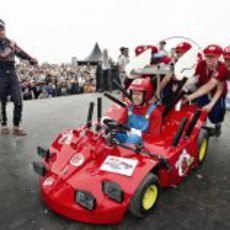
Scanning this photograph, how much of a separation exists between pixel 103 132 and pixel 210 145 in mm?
2375

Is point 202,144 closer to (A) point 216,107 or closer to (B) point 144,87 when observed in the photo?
(A) point 216,107

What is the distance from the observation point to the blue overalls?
10.3 ft

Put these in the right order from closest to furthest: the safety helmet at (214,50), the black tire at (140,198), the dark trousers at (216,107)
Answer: the black tire at (140,198), the safety helmet at (214,50), the dark trousers at (216,107)

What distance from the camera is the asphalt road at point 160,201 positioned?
2.73m

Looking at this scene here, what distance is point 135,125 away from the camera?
355 cm

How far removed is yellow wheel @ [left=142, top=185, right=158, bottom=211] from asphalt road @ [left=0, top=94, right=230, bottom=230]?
0.10 metres

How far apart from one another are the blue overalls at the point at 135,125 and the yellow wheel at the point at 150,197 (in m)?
0.48

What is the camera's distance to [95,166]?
2883mm

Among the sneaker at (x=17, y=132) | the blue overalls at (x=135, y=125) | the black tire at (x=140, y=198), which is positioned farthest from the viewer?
the sneaker at (x=17, y=132)

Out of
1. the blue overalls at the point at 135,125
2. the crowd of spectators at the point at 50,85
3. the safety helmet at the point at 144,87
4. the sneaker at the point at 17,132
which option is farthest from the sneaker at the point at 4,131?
the crowd of spectators at the point at 50,85

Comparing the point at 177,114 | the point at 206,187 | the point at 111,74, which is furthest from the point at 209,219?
the point at 111,74

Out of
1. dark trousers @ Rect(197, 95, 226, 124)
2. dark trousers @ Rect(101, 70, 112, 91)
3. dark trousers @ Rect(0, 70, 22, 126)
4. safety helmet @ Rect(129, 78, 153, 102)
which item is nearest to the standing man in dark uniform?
dark trousers @ Rect(0, 70, 22, 126)

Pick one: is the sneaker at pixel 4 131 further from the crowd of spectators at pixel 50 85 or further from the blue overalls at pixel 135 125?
the crowd of spectators at pixel 50 85

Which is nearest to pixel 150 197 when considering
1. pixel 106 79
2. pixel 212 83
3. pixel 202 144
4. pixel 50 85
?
pixel 202 144
